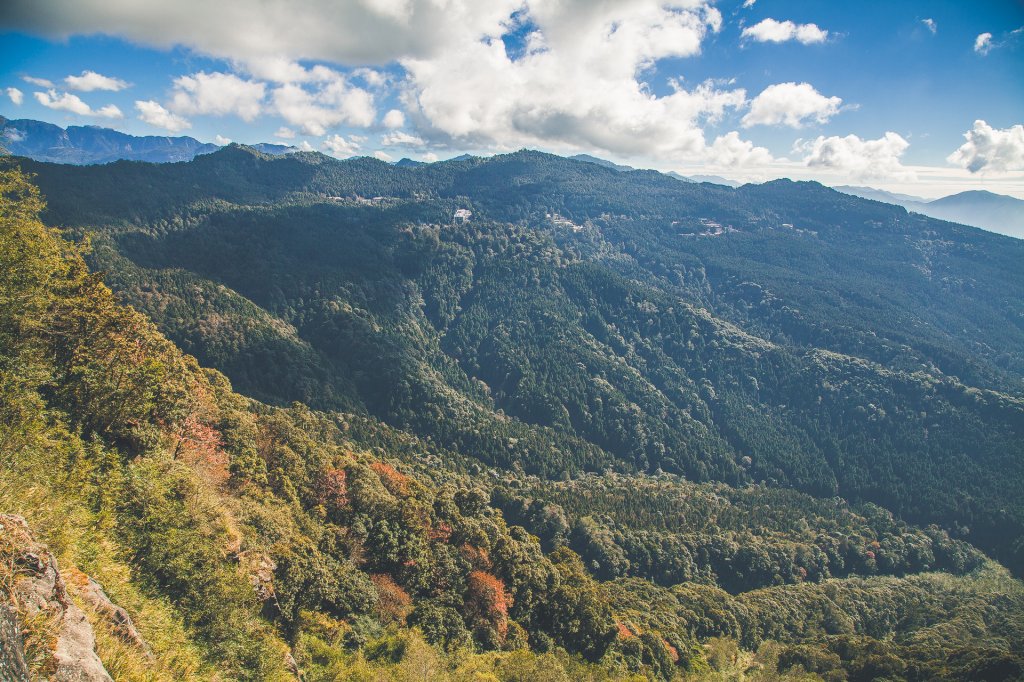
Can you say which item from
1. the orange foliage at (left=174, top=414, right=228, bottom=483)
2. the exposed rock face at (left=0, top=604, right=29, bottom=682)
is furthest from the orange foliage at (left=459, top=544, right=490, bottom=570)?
the exposed rock face at (left=0, top=604, right=29, bottom=682)

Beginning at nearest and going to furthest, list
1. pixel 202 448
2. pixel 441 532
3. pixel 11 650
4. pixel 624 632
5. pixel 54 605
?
1. pixel 11 650
2. pixel 54 605
3. pixel 202 448
4. pixel 441 532
5. pixel 624 632

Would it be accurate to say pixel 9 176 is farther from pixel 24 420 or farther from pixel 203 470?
pixel 203 470

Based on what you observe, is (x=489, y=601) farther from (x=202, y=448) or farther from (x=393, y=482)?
(x=202, y=448)

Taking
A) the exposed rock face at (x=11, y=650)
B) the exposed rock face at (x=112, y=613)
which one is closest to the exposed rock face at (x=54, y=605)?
the exposed rock face at (x=11, y=650)

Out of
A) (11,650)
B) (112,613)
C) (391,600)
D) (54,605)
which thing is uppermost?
(11,650)

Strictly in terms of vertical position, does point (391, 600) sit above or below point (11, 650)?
below

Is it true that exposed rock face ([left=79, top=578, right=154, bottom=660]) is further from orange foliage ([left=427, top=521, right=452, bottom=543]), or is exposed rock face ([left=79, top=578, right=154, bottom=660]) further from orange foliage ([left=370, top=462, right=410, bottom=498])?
orange foliage ([left=370, top=462, right=410, bottom=498])

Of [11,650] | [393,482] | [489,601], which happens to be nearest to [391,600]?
[489,601]
